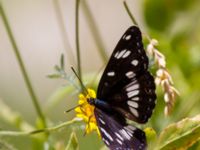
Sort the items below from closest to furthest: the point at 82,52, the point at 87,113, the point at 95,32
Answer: the point at 87,113 → the point at 95,32 → the point at 82,52

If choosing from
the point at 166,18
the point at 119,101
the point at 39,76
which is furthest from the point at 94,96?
the point at 39,76

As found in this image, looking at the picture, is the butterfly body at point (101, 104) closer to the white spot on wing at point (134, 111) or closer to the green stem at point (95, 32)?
the white spot on wing at point (134, 111)

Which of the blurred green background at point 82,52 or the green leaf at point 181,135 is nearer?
the green leaf at point 181,135

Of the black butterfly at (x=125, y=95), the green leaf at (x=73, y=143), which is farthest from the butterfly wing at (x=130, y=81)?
the green leaf at (x=73, y=143)

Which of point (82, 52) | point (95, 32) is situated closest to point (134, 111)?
point (95, 32)

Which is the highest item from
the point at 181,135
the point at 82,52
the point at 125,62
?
the point at 125,62

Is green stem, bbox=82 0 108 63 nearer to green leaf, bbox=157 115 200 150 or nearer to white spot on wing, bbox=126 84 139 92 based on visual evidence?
white spot on wing, bbox=126 84 139 92

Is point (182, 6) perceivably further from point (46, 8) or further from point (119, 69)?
point (46, 8)

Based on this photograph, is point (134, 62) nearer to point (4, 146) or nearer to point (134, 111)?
point (134, 111)
